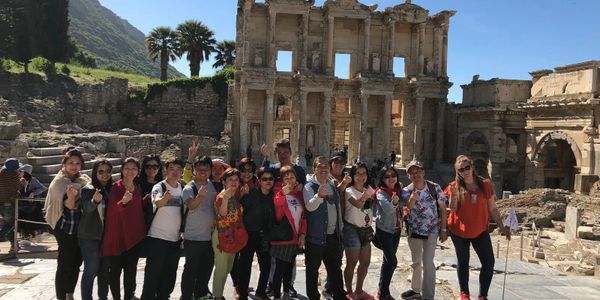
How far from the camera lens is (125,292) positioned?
19.3ft

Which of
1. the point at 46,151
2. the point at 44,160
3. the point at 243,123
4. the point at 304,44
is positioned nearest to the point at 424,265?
the point at 44,160

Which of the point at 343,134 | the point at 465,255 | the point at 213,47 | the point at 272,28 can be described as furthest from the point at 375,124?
the point at 465,255

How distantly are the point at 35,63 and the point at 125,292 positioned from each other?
3699cm

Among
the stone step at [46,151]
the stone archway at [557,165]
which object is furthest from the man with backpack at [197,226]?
the stone archway at [557,165]

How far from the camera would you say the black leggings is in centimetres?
618

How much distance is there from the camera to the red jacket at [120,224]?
5.54 metres

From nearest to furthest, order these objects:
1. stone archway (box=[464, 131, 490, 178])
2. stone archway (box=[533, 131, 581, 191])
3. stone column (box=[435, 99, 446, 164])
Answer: stone archway (box=[533, 131, 581, 191]), stone archway (box=[464, 131, 490, 178]), stone column (box=[435, 99, 446, 164])

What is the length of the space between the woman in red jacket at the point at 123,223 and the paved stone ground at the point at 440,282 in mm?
889

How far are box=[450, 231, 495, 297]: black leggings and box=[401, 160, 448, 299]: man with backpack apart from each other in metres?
0.26

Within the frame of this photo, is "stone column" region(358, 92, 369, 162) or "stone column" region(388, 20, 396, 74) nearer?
"stone column" region(358, 92, 369, 162)

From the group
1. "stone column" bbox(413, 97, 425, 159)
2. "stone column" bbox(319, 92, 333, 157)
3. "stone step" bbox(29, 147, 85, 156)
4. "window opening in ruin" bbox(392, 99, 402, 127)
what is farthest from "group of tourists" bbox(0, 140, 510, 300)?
"window opening in ruin" bbox(392, 99, 402, 127)

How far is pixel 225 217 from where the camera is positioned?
19.1ft

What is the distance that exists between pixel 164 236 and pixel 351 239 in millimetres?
2407

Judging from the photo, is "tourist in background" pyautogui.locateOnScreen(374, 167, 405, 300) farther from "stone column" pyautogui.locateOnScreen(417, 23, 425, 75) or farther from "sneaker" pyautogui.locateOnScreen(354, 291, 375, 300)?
"stone column" pyautogui.locateOnScreen(417, 23, 425, 75)
